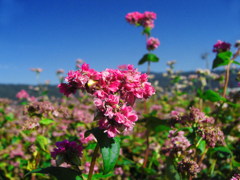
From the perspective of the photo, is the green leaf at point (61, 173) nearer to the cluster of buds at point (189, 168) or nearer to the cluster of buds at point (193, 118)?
the cluster of buds at point (189, 168)

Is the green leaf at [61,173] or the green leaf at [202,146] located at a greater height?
the green leaf at [202,146]

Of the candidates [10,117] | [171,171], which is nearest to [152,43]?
[171,171]

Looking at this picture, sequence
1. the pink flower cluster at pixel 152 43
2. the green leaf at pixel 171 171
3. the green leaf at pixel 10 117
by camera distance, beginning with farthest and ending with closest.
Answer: the green leaf at pixel 10 117
the pink flower cluster at pixel 152 43
the green leaf at pixel 171 171

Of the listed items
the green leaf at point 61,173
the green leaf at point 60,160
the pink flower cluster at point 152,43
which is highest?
the pink flower cluster at point 152,43

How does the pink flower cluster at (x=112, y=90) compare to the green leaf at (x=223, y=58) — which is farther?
the green leaf at (x=223, y=58)

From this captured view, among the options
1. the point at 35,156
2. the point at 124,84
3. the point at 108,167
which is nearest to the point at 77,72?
the point at 124,84

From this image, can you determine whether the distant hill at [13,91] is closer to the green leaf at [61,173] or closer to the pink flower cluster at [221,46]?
the pink flower cluster at [221,46]

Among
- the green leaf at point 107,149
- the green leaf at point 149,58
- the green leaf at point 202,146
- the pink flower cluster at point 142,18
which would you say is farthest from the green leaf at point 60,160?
the pink flower cluster at point 142,18

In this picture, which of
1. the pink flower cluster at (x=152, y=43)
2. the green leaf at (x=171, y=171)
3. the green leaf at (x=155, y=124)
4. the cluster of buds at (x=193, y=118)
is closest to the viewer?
the cluster of buds at (x=193, y=118)
